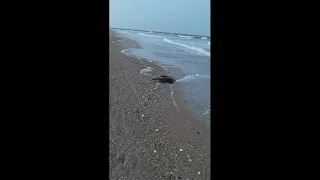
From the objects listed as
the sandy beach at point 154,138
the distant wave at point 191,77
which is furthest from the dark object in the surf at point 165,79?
the sandy beach at point 154,138

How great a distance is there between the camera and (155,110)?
5.20 m

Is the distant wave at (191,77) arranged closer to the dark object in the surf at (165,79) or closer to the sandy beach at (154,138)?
the dark object in the surf at (165,79)

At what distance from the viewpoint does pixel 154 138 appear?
385 cm

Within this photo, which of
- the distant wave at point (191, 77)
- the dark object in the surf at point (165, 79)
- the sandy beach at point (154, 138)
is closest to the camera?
the sandy beach at point (154, 138)

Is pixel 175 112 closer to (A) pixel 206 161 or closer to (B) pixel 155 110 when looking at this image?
(B) pixel 155 110

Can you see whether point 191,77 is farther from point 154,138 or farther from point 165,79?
point 154,138

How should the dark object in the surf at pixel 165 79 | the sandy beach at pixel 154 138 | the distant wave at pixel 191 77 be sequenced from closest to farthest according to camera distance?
the sandy beach at pixel 154 138 → the dark object in the surf at pixel 165 79 → the distant wave at pixel 191 77

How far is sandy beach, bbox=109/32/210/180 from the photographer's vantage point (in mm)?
2980

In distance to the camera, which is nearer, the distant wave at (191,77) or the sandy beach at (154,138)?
the sandy beach at (154,138)

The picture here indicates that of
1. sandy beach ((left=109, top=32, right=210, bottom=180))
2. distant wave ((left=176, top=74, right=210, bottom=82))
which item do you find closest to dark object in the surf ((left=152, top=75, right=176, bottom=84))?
distant wave ((left=176, top=74, right=210, bottom=82))

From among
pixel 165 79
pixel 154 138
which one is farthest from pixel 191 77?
pixel 154 138

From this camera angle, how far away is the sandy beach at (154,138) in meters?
2.98
